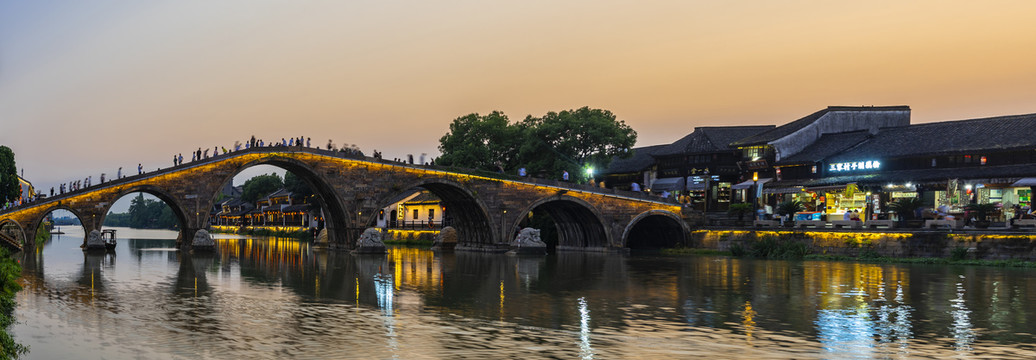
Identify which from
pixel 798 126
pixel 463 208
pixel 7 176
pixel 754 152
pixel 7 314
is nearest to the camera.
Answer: pixel 7 314

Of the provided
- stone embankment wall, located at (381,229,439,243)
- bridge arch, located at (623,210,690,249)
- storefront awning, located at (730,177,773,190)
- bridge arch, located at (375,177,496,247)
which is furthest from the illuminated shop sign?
stone embankment wall, located at (381,229,439,243)

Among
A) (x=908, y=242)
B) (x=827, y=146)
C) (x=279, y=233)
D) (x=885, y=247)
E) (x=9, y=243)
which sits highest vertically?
(x=827, y=146)

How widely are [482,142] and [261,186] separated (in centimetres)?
7778

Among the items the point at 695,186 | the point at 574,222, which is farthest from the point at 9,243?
the point at 695,186

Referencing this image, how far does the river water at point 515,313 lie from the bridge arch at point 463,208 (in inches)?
680

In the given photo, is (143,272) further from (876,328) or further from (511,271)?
(876,328)

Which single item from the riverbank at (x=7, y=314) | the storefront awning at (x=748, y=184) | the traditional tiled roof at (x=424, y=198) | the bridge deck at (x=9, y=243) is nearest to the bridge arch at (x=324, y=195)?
the bridge deck at (x=9, y=243)

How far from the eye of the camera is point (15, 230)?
49031 mm

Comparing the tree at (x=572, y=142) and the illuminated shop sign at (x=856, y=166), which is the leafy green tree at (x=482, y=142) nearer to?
the tree at (x=572, y=142)

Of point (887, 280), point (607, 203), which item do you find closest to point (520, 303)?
point (887, 280)

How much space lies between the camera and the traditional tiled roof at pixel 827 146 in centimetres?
6276

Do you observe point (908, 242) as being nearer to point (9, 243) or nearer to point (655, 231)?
point (655, 231)

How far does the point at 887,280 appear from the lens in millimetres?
34062

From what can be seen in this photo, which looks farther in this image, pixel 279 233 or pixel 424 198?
pixel 279 233
